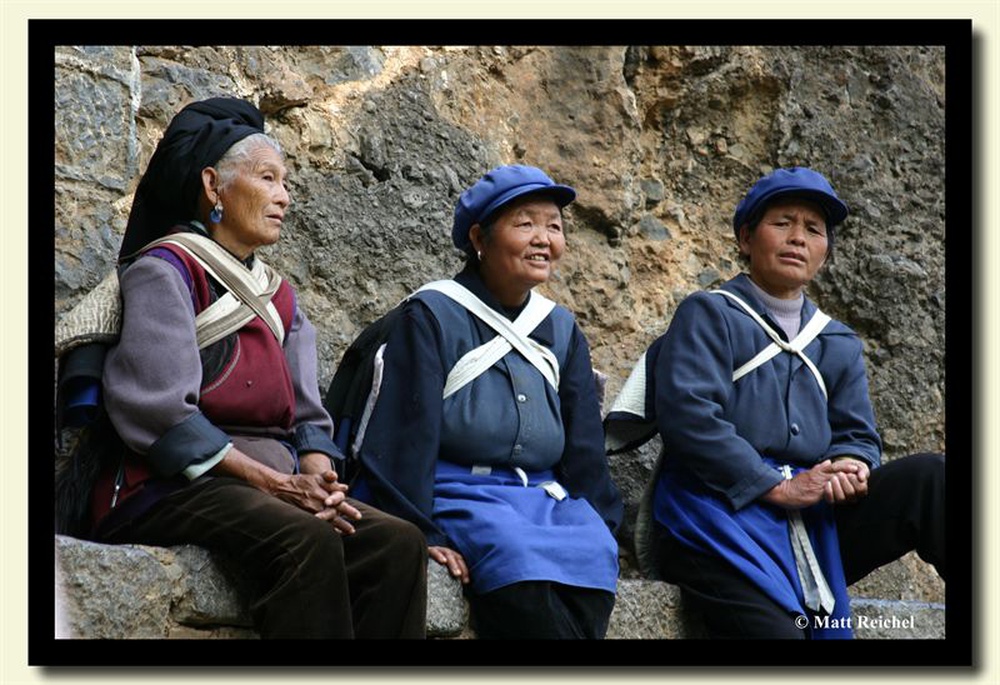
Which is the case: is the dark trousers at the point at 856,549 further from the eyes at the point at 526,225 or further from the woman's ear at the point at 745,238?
→ the eyes at the point at 526,225

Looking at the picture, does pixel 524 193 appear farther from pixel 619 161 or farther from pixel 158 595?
pixel 158 595

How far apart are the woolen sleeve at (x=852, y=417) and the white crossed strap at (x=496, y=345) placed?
952 millimetres

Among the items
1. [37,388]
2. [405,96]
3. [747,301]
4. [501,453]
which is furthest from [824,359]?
[37,388]

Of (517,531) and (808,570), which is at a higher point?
(517,531)

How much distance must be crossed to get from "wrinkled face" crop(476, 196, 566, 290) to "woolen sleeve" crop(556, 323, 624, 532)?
1.02 ft

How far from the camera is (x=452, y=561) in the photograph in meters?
5.17

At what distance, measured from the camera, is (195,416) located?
4895 millimetres

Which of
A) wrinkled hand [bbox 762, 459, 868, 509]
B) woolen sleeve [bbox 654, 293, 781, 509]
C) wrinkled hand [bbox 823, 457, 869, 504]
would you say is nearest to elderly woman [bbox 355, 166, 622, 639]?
woolen sleeve [bbox 654, 293, 781, 509]

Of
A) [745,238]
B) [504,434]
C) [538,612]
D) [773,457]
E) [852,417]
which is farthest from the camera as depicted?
[745,238]

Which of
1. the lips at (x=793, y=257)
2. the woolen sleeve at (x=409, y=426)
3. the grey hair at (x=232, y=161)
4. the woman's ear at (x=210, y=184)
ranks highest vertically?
the grey hair at (x=232, y=161)

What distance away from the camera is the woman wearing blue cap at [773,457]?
5.58 meters

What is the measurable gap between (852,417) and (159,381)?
7.65ft

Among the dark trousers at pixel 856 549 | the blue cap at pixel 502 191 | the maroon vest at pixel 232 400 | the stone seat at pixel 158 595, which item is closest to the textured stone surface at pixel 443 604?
the stone seat at pixel 158 595

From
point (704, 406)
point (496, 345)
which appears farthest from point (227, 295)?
point (704, 406)
